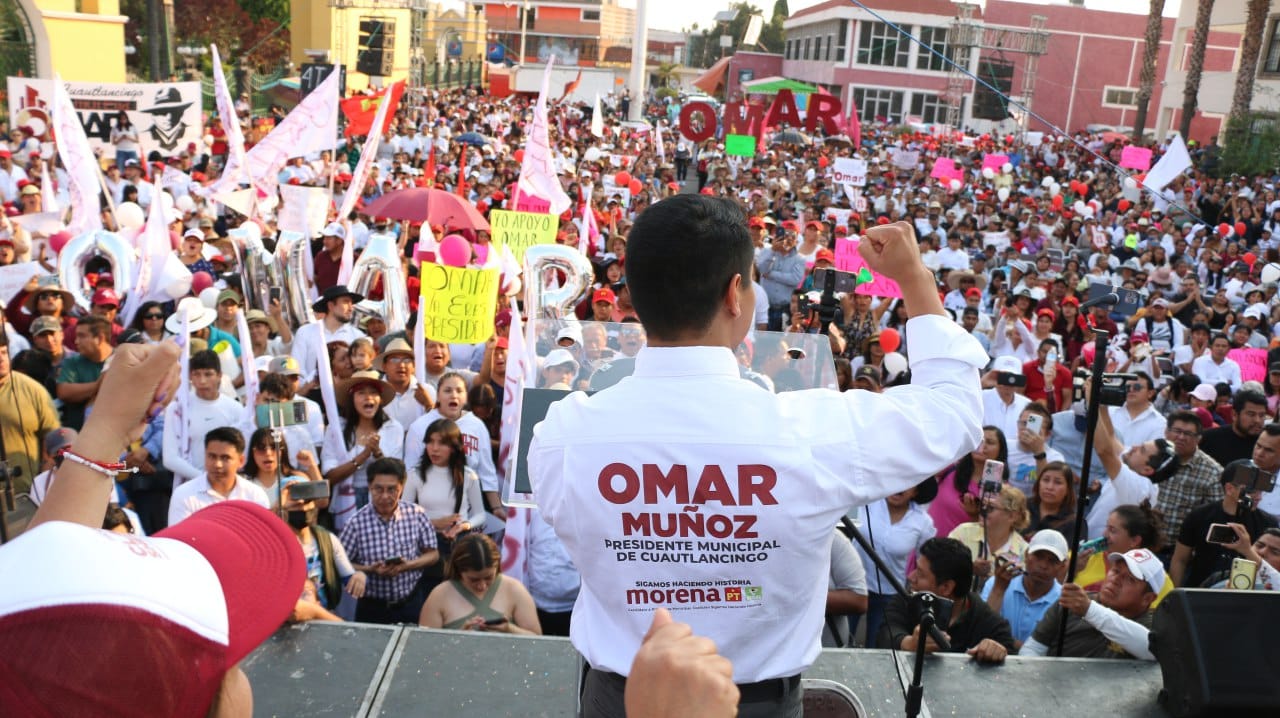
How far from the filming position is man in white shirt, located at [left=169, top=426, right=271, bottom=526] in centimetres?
512

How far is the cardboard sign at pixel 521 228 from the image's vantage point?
9977 millimetres

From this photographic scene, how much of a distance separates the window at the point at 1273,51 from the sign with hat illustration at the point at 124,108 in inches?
1193

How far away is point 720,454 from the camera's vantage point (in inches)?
69.4

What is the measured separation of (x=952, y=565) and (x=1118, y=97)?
193 feet

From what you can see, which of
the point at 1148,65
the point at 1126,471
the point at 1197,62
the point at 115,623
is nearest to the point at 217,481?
the point at 115,623

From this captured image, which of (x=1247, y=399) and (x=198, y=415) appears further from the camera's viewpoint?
(x=1247, y=399)

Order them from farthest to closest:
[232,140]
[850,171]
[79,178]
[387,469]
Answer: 1. [850,171]
2. [232,140]
3. [79,178]
4. [387,469]

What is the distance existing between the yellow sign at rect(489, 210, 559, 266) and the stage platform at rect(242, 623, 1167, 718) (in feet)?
22.3

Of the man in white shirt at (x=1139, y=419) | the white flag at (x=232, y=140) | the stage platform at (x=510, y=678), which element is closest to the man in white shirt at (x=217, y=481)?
the stage platform at (x=510, y=678)

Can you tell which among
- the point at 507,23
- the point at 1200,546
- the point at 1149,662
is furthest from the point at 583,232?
the point at 507,23

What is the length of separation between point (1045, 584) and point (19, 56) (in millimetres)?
25778

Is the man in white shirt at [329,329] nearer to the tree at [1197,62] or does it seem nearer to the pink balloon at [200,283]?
the pink balloon at [200,283]

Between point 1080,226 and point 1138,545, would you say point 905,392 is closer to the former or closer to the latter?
point 1138,545

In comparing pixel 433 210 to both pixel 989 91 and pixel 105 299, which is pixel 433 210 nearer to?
pixel 105 299
